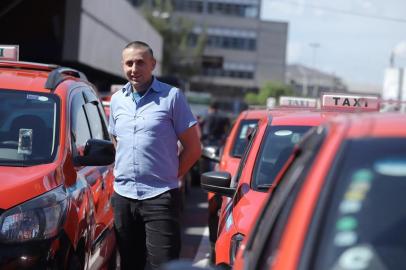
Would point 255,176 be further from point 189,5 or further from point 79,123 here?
point 189,5


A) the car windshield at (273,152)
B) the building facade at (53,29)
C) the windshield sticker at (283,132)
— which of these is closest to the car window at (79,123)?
the car windshield at (273,152)

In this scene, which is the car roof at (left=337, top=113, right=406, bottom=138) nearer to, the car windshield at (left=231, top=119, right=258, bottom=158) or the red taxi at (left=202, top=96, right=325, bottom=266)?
the red taxi at (left=202, top=96, right=325, bottom=266)

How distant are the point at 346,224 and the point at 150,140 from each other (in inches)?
104

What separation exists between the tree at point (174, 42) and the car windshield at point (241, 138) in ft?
205

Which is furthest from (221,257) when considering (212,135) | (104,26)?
(104,26)

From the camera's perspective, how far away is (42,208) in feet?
13.9

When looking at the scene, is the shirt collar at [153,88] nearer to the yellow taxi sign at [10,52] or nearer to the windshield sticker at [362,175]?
the yellow taxi sign at [10,52]

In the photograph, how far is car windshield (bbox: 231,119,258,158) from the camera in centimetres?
899

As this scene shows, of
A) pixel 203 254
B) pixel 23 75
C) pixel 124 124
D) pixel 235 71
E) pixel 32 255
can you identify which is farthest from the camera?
pixel 235 71

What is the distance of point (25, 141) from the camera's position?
493 centimetres

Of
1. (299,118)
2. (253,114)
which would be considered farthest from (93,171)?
(253,114)

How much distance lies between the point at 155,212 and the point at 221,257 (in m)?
0.51

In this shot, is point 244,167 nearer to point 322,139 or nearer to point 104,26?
point 322,139

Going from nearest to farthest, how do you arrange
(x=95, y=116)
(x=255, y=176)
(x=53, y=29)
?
(x=255, y=176)
(x=95, y=116)
(x=53, y=29)
